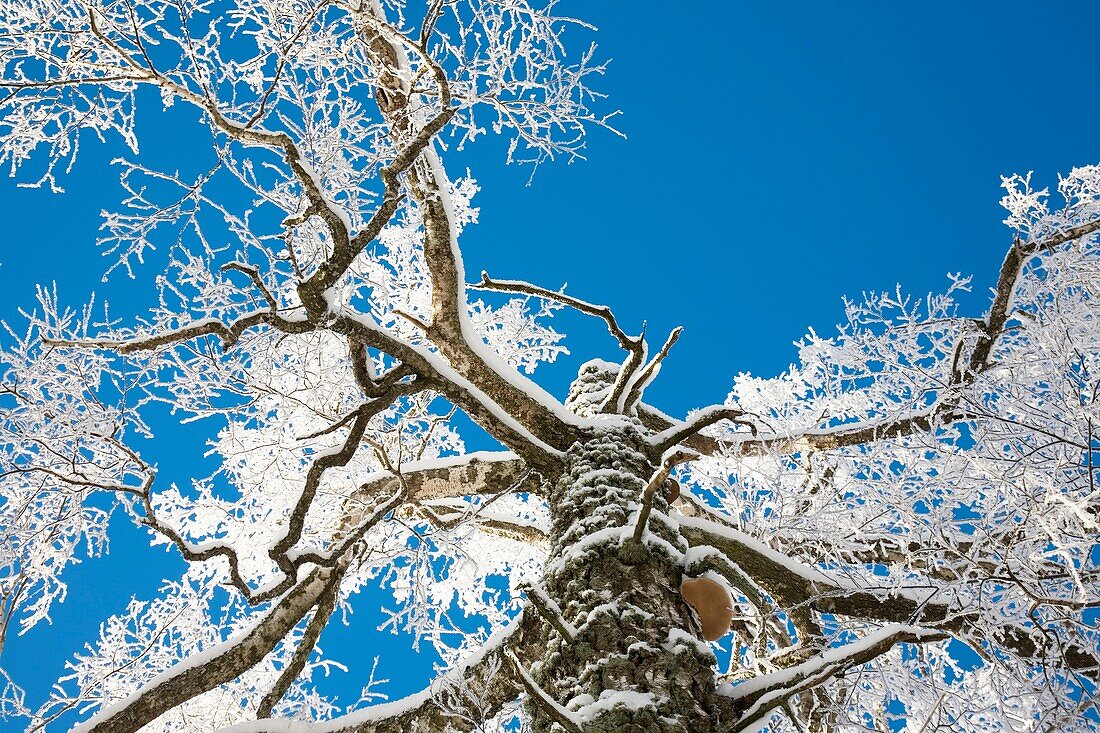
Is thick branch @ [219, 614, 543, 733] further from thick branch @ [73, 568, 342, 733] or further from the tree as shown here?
thick branch @ [73, 568, 342, 733]

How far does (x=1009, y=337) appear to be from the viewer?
5.08m

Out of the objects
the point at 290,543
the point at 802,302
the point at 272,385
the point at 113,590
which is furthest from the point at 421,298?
the point at 113,590

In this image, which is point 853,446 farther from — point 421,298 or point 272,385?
point 272,385

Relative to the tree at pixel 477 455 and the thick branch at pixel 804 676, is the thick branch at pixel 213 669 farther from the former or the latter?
the thick branch at pixel 804 676

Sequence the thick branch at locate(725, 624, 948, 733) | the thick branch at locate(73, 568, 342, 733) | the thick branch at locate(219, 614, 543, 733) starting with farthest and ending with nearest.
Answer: the thick branch at locate(73, 568, 342, 733) < the thick branch at locate(219, 614, 543, 733) < the thick branch at locate(725, 624, 948, 733)

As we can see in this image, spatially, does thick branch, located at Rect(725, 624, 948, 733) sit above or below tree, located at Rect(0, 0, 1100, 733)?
below

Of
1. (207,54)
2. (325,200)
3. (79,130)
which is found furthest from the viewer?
(79,130)

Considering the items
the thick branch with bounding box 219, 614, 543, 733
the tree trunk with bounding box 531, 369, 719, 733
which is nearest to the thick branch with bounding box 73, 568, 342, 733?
the thick branch with bounding box 219, 614, 543, 733

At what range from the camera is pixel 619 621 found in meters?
2.93

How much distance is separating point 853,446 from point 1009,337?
52.4 inches

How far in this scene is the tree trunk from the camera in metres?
2.58

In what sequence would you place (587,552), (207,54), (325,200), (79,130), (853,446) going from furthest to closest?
(853,446), (79,130), (207,54), (325,200), (587,552)

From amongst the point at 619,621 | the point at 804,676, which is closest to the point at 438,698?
the point at 619,621

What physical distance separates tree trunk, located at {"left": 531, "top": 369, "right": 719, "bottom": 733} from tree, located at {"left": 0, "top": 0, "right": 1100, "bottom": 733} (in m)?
0.02
